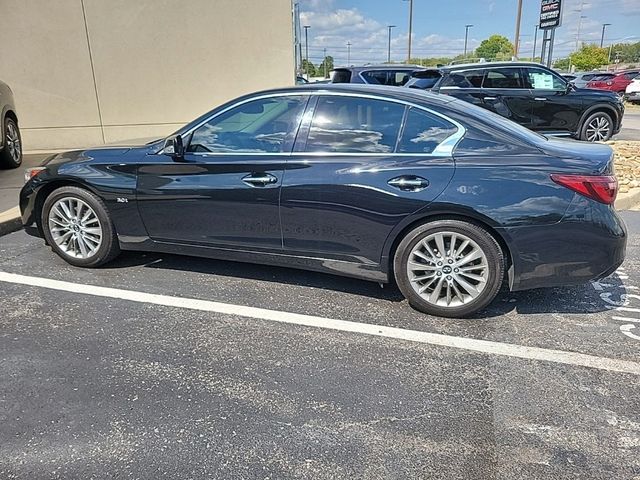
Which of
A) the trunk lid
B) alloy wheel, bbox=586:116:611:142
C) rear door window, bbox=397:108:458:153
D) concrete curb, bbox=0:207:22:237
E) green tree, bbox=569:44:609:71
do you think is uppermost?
green tree, bbox=569:44:609:71

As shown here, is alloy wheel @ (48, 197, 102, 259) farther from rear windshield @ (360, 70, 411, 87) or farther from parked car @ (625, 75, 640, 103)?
parked car @ (625, 75, 640, 103)

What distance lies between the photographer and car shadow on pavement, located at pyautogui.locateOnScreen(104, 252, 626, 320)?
380 centimetres

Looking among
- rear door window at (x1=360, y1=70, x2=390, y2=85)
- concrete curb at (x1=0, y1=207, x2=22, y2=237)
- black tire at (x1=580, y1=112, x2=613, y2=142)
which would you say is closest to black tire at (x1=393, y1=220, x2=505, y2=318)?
concrete curb at (x1=0, y1=207, x2=22, y2=237)

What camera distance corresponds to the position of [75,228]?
444 cm

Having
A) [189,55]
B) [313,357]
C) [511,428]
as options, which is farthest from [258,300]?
[189,55]

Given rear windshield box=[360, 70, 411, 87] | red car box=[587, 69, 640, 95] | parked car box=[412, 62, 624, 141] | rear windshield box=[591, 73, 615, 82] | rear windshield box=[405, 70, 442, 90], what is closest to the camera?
parked car box=[412, 62, 624, 141]

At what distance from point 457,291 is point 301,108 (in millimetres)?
1715

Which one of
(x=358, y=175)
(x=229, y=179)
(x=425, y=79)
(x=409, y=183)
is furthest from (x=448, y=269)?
(x=425, y=79)

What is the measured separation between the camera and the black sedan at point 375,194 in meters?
3.38

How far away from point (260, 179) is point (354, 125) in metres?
0.77

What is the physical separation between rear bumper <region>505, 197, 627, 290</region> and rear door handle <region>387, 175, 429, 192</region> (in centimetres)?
62

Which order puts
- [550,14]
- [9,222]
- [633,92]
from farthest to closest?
[633,92] → [550,14] → [9,222]

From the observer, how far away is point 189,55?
32.1 feet

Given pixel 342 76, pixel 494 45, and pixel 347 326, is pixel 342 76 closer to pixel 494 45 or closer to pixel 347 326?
pixel 347 326
